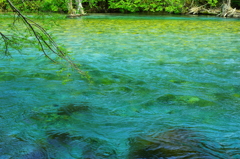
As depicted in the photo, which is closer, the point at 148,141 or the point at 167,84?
the point at 148,141

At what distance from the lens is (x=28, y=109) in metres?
4.47

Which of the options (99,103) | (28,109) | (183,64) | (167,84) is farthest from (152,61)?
(28,109)

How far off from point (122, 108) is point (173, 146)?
1469 millimetres

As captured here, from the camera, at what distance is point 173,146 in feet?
11.0

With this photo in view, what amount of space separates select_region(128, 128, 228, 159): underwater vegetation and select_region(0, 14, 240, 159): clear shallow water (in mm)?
13

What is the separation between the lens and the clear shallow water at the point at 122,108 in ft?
11.0

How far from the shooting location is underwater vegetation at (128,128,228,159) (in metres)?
3.17

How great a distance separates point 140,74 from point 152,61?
152 centimetres

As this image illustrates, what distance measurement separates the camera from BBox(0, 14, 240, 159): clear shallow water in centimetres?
336

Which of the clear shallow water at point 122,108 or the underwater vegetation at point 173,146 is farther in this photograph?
the clear shallow water at point 122,108

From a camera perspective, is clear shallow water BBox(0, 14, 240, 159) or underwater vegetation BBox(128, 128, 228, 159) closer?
underwater vegetation BBox(128, 128, 228, 159)

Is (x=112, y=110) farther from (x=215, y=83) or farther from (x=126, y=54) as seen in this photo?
(x=126, y=54)

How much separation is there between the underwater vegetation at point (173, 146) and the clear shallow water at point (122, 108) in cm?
1

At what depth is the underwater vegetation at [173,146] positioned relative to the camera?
317 cm
